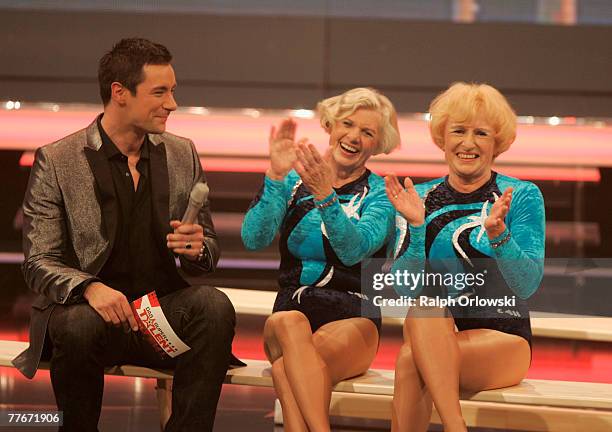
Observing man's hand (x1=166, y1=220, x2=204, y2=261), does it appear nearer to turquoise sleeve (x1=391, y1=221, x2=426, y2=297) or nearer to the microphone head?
the microphone head

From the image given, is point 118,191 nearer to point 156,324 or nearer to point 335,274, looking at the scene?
point 156,324

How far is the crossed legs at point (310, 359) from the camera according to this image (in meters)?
2.58

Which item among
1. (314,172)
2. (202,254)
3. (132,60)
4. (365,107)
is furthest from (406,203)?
(132,60)

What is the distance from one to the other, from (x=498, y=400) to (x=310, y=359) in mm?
522

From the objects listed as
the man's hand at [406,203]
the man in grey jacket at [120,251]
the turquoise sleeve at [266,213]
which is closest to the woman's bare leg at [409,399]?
the man's hand at [406,203]

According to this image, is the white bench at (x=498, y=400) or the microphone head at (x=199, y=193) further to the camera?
the white bench at (x=498, y=400)

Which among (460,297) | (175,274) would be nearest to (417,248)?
(460,297)

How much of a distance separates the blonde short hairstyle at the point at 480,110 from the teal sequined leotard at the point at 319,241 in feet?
0.97

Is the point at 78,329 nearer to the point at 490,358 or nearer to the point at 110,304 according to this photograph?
the point at 110,304

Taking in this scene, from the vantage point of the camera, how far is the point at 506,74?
472cm

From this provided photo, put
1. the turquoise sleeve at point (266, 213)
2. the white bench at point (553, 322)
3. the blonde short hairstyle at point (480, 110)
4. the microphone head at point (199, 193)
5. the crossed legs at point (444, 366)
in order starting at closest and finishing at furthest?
the microphone head at point (199, 193) → the crossed legs at point (444, 366) → the blonde short hairstyle at point (480, 110) → the turquoise sleeve at point (266, 213) → the white bench at point (553, 322)

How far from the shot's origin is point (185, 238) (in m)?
2.61

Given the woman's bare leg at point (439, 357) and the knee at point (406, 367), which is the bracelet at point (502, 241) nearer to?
the woman's bare leg at point (439, 357)

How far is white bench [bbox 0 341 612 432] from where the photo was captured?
8.73ft
